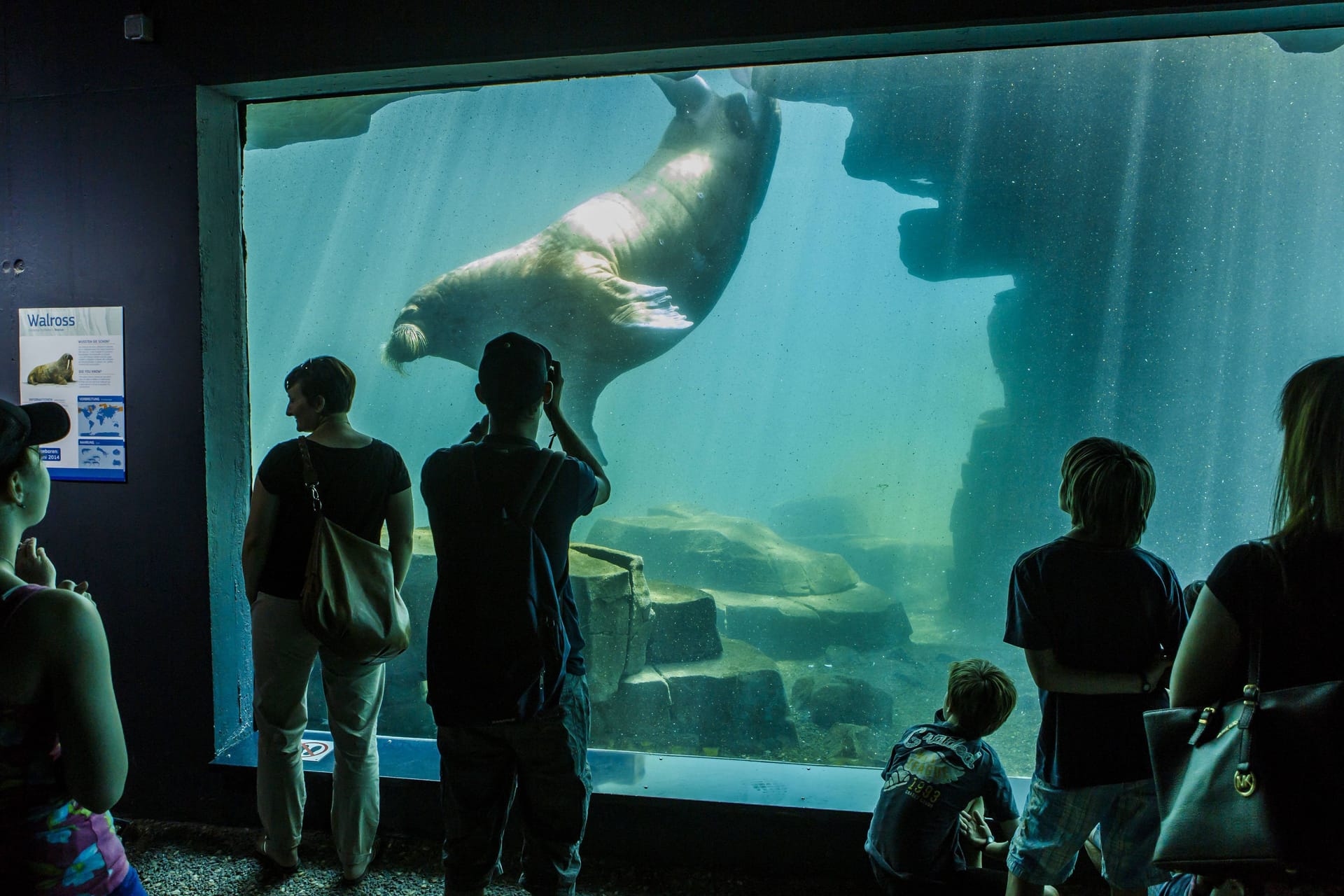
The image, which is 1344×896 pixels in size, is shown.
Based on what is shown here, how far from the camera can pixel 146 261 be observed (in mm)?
3219

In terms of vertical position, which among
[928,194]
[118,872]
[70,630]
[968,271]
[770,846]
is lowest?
[770,846]

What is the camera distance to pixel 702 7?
2.84 meters

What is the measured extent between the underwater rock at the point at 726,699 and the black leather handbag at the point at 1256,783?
16.1ft

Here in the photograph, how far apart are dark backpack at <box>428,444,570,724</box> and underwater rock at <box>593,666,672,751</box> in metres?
3.97

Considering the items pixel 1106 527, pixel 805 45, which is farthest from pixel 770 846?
pixel 805 45

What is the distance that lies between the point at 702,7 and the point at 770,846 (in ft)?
10.5

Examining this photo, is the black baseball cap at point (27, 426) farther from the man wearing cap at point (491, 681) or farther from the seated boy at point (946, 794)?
the seated boy at point (946, 794)

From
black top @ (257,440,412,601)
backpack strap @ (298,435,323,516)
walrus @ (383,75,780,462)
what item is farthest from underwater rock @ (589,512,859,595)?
backpack strap @ (298,435,323,516)

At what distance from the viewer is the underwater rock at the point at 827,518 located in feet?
83.8

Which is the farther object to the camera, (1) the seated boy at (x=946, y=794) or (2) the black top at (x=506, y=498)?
(1) the seated boy at (x=946, y=794)

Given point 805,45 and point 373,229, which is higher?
point 373,229

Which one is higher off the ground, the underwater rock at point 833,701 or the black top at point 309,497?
the black top at point 309,497

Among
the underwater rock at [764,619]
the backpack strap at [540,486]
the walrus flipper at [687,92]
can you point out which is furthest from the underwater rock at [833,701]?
the backpack strap at [540,486]

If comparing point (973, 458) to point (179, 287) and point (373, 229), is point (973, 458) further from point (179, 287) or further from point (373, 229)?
point (373, 229)
